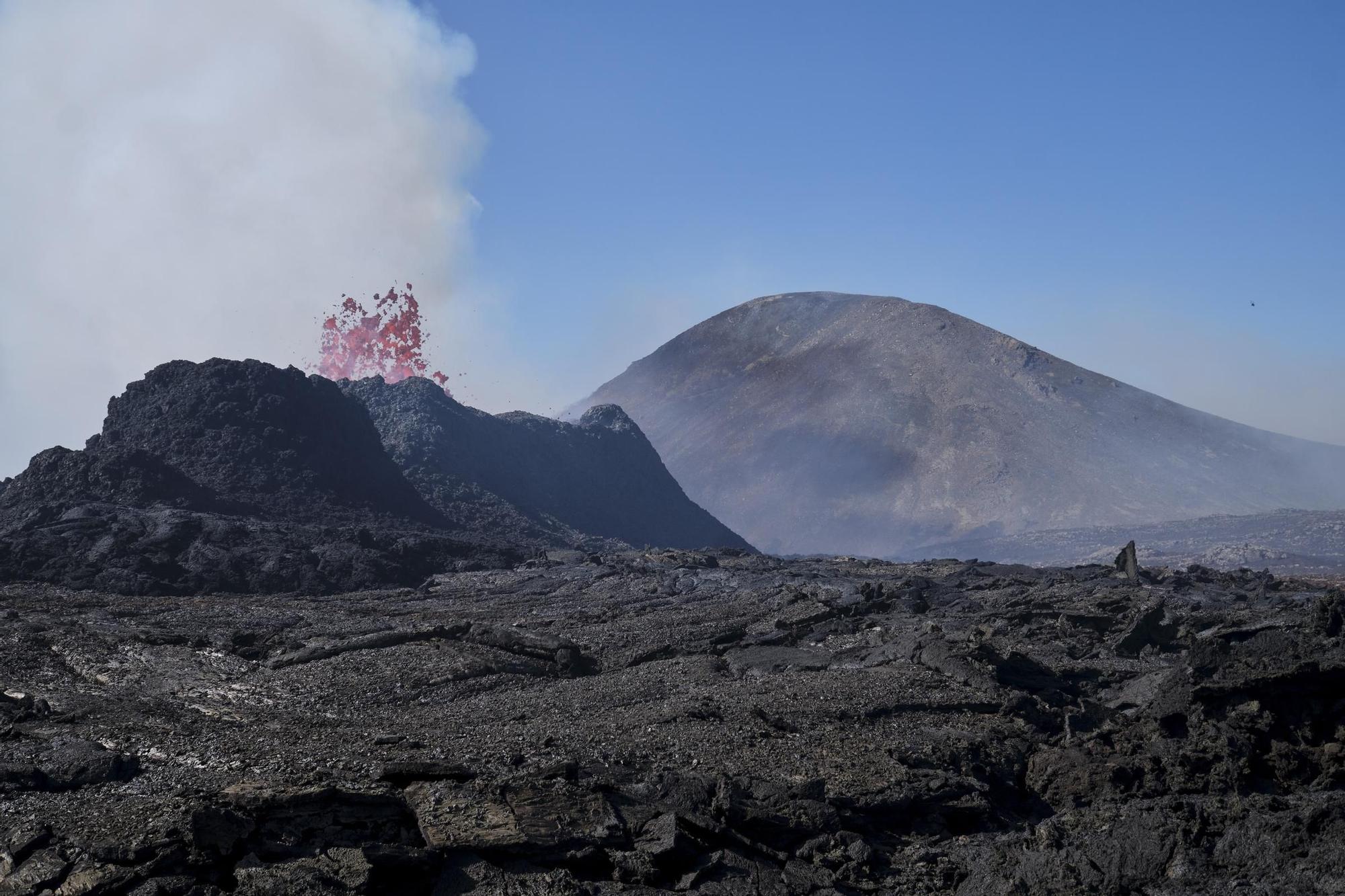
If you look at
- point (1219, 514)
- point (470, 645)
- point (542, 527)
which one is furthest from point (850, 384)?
point (470, 645)

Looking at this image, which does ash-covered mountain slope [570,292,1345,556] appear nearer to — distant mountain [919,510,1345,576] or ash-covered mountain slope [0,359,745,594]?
distant mountain [919,510,1345,576]

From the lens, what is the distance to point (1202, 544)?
6988 cm

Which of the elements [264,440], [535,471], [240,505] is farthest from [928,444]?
[240,505]

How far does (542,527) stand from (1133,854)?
144ft

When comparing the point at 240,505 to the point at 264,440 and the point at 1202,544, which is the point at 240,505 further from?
the point at 1202,544

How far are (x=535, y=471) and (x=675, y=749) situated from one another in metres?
48.2

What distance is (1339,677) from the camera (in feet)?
52.2

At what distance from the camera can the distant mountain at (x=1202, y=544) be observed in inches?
2361

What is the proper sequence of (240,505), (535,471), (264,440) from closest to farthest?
(240,505)
(264,440)
(535,471)

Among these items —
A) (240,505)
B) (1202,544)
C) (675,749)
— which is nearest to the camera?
(675,749)

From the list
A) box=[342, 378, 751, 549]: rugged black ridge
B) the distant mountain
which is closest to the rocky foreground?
box=[342, 378, 751, 549]: rugged black ridge

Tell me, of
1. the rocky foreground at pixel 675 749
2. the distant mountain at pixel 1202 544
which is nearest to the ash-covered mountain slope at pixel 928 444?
the distant mountain at pixel 1202 544

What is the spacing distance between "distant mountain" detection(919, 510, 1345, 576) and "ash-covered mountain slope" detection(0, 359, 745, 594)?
34655 millimetres

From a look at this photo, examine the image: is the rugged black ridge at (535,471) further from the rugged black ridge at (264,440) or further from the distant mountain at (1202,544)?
the distant mountain at (1202,544)
